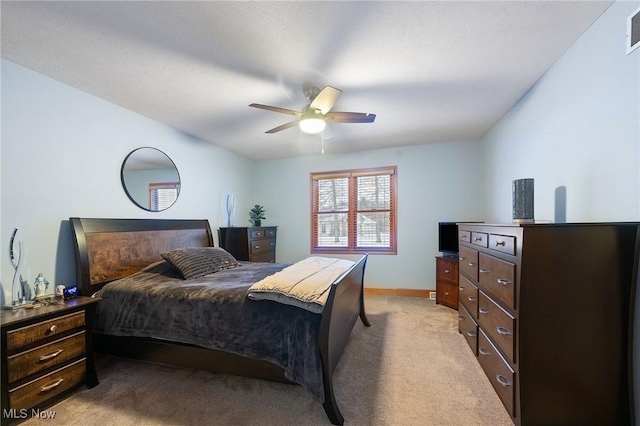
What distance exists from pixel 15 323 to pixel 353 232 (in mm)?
4022

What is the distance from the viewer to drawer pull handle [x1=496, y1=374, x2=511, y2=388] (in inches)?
63.2

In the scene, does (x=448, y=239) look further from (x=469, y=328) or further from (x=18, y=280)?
(x=18, y=280)

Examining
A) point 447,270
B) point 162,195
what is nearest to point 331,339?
point 447,270

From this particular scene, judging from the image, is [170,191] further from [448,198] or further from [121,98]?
[448,198]

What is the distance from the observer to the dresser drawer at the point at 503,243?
61.0 inches

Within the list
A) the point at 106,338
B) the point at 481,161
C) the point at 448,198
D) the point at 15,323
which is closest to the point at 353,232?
the point at 448,198

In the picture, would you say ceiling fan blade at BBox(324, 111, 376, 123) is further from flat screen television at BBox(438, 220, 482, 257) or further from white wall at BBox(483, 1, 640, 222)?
flat screen television at BBox(438, 220, 482, 257)

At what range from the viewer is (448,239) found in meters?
3.82

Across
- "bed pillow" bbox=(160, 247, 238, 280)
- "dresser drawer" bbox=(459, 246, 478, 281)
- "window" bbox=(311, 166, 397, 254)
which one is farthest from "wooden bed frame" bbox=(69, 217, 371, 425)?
"window" bbox=(311, 166, 397, 254)

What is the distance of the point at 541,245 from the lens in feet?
4.62

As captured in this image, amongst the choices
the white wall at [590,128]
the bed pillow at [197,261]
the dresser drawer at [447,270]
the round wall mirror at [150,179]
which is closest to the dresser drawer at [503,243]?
the white wall at [590,128]

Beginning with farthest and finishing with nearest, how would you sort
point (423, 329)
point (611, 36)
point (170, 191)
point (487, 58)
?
point (170, 191), point (423, 329), point (487, 58), point (611, 36)

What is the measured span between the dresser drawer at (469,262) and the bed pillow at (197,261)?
2601 millimetres

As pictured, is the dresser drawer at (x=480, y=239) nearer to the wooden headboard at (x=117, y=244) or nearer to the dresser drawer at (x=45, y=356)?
the dresser drawer at (x=45, y=356)
